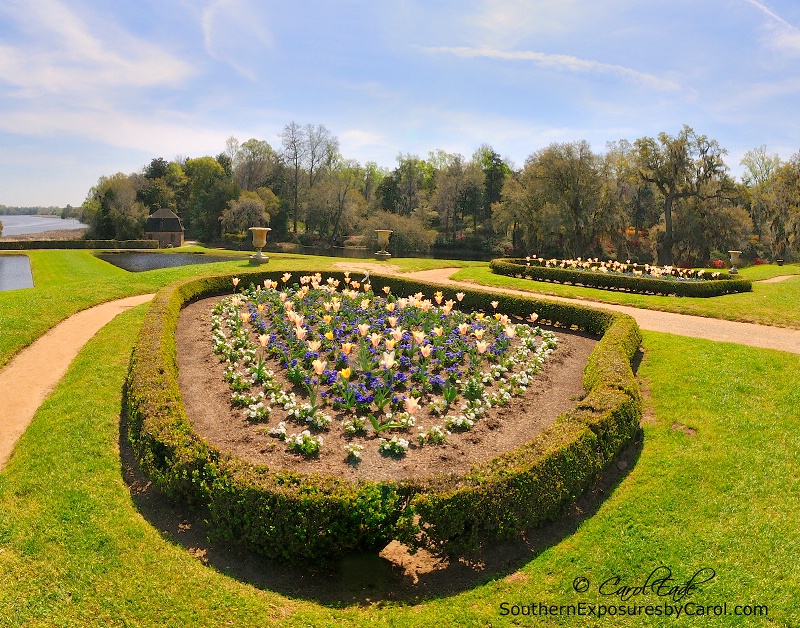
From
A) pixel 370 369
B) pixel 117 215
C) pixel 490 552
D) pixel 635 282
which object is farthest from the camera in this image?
pixel 117 215

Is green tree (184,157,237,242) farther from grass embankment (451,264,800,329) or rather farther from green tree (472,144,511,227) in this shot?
grass embankment (451,264,800,329)

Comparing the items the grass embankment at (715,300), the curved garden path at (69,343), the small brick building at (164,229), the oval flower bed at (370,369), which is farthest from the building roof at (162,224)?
the oval flower bed at (370,369)

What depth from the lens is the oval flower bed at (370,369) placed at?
6461 mm

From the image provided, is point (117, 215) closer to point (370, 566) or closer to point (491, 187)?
point (491, 187)

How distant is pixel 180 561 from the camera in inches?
163

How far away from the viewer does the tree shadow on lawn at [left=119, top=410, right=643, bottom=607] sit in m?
4.03

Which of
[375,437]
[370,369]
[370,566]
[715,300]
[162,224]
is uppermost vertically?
[162,224]

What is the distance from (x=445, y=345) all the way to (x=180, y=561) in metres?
5.92

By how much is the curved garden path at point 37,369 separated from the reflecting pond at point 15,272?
47.4 feet

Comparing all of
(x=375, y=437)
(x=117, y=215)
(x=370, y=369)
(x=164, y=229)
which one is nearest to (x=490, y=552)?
(x=375, y=437)

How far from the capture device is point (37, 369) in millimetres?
8859

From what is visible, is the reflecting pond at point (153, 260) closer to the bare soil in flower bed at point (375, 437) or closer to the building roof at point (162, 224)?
the building roof at point (162, 224)

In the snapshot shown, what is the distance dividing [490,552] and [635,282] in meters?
14.8

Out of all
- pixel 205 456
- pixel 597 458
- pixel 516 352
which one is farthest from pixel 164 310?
pixel 597 458
